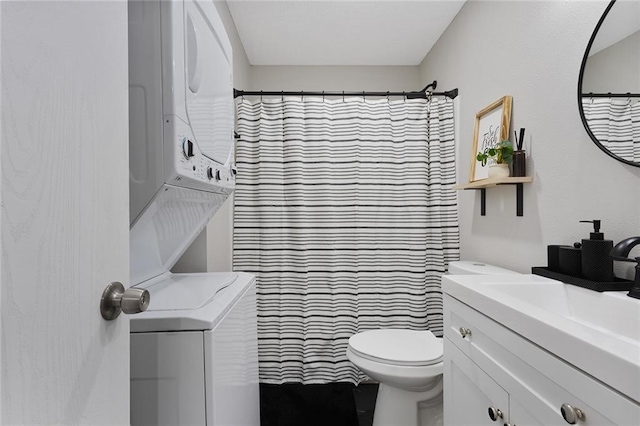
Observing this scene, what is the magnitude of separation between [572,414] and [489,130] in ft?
5.27

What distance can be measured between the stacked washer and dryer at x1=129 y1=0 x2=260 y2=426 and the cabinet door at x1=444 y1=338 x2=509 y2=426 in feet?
2.57

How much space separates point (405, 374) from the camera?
164cm

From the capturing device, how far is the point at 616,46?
1221 millimetres

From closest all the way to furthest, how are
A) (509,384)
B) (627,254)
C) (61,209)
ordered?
(61,209)
(509,384)
(627,254)

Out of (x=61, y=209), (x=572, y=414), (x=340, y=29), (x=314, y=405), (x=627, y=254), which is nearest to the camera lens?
(x=61, y=209)

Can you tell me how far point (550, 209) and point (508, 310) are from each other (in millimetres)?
829

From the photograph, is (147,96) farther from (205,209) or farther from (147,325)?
(147,325)

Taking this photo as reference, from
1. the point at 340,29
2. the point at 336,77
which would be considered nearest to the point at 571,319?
the point at 340,29

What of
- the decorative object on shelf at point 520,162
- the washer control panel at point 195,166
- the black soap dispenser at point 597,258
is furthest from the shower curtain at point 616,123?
the washer control panel at point 195,166

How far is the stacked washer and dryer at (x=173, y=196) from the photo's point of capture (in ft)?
3.35

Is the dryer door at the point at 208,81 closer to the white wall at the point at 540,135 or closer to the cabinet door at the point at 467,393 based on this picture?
the cabinet door at the point at 467,393

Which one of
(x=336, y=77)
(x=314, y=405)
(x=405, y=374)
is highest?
(x=336, y=77)

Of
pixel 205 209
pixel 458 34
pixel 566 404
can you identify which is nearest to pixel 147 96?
pixel 205 209

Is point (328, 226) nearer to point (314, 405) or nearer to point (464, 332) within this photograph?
point (314, 405)
